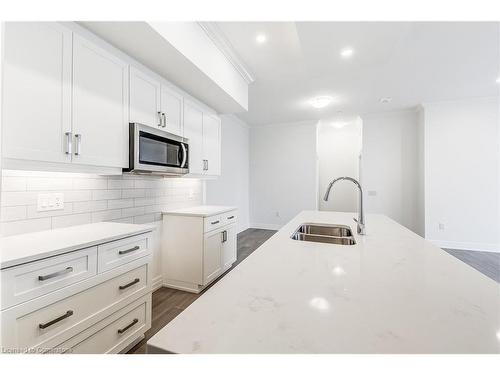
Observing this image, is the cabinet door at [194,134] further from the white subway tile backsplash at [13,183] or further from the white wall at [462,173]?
the white wall at [462,173]

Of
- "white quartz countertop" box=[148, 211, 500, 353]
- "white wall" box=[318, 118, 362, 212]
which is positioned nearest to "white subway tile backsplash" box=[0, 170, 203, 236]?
"white quartz countertop" box=[148, 211, 500, 353]

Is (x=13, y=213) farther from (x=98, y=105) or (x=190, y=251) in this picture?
(x=190, y=251)

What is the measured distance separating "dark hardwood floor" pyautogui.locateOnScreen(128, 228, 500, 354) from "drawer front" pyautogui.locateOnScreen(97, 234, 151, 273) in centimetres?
64

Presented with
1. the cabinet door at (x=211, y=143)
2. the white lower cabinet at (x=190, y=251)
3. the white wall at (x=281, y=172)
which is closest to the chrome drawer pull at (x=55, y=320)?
the white lower cabinet at (x=190, y=251)

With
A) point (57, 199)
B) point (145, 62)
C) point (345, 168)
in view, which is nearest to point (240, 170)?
point (345, 168)

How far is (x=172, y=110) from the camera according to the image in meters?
2.32

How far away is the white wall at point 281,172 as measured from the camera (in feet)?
17.9

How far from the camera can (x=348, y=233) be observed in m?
1.73

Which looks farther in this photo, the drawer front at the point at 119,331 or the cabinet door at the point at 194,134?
the cabinet door at the point at 194,134

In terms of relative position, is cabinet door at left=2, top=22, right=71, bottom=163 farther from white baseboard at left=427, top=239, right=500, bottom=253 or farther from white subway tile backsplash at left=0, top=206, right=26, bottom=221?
white baseboard at left=427, top=239, right=500, bottom=253

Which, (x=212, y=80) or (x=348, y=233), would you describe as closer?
(x=348, y=233)
